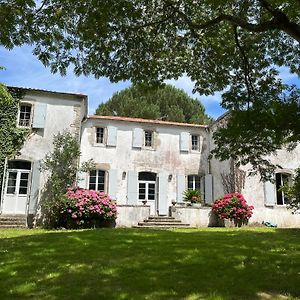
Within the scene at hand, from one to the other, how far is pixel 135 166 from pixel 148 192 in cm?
156

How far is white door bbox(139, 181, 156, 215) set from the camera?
61.8 feet

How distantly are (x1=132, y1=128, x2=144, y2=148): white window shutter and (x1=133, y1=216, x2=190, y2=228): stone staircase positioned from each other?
4.38m

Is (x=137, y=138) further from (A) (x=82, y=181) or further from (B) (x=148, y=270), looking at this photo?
(B) (x=148, y=270)

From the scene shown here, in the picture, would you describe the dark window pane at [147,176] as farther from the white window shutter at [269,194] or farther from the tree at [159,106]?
the tree at [159,106]

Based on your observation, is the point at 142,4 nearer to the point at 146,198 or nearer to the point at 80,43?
the point at 80,43

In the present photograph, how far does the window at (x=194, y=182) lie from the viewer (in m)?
19.6

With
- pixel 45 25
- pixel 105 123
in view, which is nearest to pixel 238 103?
pixel 45 25

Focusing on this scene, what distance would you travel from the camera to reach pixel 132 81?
24.8ft

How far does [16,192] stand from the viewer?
1564 centimetres

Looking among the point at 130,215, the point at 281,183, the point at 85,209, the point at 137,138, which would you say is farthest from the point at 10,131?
the point at 281,183

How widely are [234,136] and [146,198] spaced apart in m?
13.9

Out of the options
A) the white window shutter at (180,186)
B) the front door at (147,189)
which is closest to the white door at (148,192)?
the front door at (147,189)

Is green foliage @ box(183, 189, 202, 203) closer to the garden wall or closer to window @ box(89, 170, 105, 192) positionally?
the garden wall

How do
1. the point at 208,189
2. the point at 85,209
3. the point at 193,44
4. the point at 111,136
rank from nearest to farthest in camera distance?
the point at 193,44 < the point at 85,209 < the point at 111,136 < the point at 208,189
